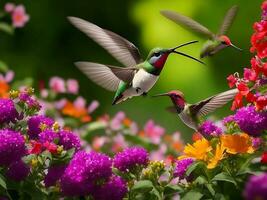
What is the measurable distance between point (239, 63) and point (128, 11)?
1.19m

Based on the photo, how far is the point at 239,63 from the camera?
5484 millimetres

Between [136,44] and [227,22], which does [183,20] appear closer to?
[227,22]

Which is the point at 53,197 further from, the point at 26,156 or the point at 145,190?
the point at 145,190

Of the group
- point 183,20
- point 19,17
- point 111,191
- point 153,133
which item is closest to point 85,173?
point 111,191

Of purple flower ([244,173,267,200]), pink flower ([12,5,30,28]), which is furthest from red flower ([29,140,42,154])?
pink flower ([12,5,30,28])

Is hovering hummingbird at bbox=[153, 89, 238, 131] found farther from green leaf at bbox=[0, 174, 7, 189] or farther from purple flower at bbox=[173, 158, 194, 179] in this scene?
green leaf at bbox=[0, 174, 7, 189]

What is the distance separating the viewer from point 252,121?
68.9 inches

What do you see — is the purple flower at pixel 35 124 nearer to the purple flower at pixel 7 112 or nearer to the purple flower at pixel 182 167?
the purple flower at pixel 7 112

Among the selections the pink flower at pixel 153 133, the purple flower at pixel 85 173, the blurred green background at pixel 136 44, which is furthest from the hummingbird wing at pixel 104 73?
the blurred green background at pixel 136 44

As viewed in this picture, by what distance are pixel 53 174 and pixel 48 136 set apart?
11 centimetres

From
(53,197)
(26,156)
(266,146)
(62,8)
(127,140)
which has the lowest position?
(62,8)

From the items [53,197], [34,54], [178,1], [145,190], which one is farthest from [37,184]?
[34,54]

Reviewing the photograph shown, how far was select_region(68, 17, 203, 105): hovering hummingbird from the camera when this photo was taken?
1.84 metres

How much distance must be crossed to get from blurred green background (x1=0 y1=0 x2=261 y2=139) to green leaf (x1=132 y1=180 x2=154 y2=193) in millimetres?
3510
